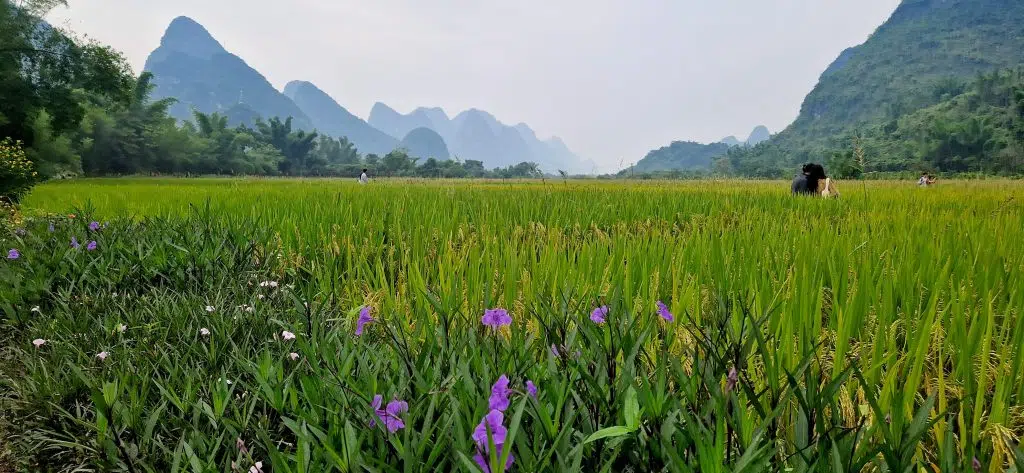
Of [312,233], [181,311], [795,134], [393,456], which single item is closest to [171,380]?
[181,311]

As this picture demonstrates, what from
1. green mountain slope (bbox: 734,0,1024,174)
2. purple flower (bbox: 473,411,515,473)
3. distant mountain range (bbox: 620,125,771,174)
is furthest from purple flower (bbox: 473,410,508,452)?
distant mountain range (bbox: 620,125,771,174)

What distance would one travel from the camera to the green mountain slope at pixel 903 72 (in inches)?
3669

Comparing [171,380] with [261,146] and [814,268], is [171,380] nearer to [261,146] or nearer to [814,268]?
[814,268]

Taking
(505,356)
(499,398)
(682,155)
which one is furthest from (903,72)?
(499,398)

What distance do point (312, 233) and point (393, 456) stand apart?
2889 millimetres

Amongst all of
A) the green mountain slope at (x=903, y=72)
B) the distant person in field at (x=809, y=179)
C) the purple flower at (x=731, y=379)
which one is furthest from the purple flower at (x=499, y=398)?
the green mountain slope at (x=903, y=72)

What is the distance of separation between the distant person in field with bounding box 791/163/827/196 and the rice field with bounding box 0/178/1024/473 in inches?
179

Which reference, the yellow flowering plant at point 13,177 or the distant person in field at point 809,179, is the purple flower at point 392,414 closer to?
the distant person in field at point 809,179

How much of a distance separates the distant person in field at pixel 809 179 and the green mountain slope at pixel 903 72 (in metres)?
83.1

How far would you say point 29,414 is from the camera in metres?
1.48

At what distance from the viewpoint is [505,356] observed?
1.15 meters

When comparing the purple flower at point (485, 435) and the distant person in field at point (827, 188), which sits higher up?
the distant person in field at point (827, 188)

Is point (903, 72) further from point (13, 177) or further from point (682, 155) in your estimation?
point (13, 177)

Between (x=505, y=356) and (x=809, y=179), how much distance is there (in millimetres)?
8751
